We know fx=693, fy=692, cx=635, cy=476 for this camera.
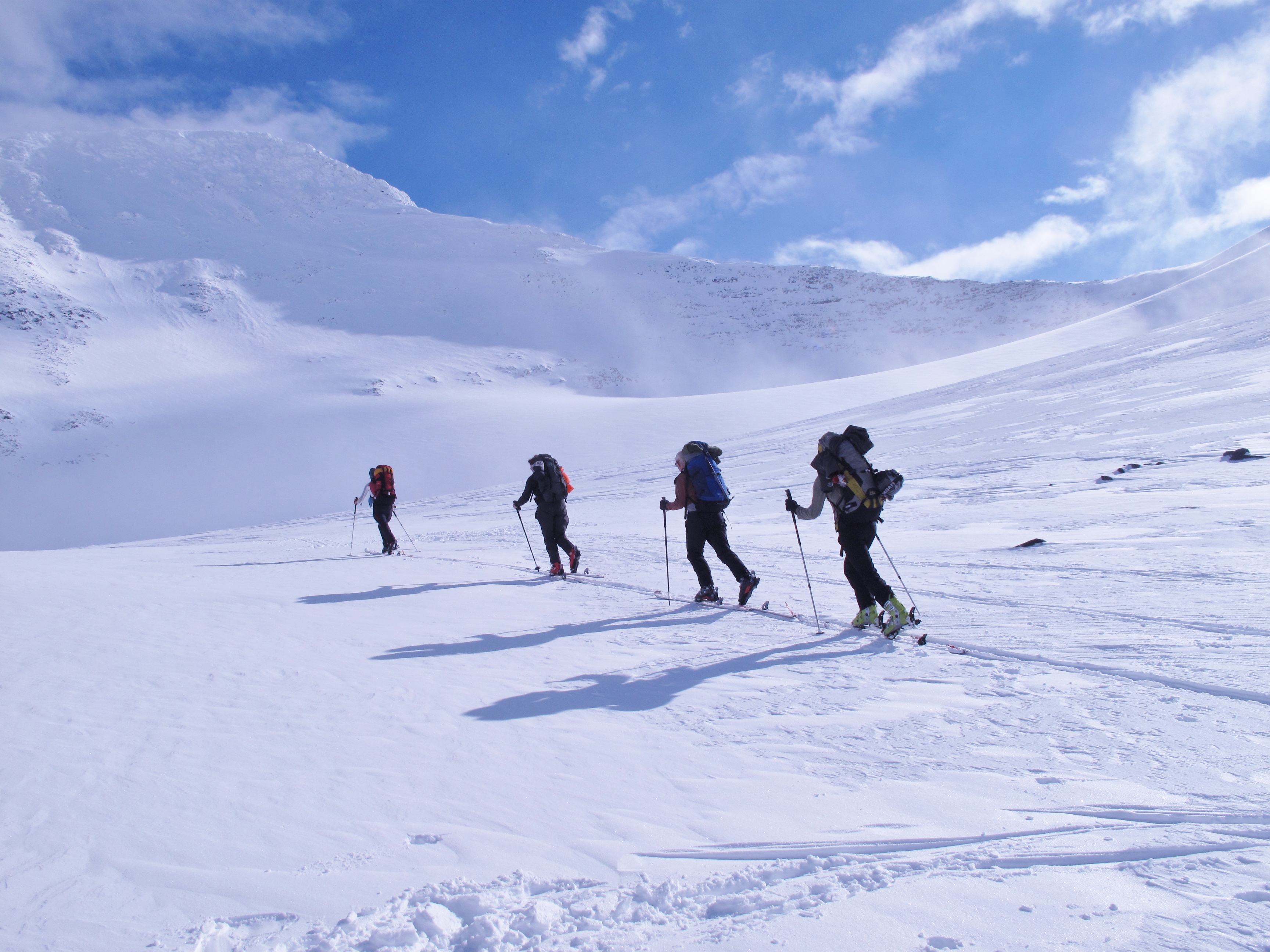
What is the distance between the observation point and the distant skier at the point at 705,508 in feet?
22.8

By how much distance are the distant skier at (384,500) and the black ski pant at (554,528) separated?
401 centimetres

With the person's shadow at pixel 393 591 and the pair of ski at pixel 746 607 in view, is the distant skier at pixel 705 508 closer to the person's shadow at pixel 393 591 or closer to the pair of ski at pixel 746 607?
the pair of ski at pixel 746 607

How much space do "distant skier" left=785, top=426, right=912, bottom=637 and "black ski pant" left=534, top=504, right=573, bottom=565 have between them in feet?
13.6

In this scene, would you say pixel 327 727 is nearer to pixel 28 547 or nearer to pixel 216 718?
pixel 216 718

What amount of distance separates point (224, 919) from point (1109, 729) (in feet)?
12.7

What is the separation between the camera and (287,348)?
199 feet

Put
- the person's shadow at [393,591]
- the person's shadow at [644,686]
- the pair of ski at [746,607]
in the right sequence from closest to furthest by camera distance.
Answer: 1. the person's shadow at [644,686]
2. the pair of ski at [746,607]
3. the person's shadow at [393,591]

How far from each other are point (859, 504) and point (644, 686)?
91.4 inches

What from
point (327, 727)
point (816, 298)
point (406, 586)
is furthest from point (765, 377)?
point (327, 727)

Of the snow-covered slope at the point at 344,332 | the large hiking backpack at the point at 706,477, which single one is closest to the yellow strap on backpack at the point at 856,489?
the large hiking backpack at the point at 706,477

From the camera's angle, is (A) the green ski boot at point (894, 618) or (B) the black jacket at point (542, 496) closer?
(A) the green ski boot at point (894, 618)

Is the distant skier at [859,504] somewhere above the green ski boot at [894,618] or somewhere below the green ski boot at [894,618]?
above

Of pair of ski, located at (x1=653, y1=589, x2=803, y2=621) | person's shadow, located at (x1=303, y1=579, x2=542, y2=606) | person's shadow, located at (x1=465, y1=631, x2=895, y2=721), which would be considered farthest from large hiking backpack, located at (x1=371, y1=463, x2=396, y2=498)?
person's shadow, located at (x1=465, y1=631, x2=895, y2=721)

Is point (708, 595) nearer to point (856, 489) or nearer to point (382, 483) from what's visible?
point (856, 489)
